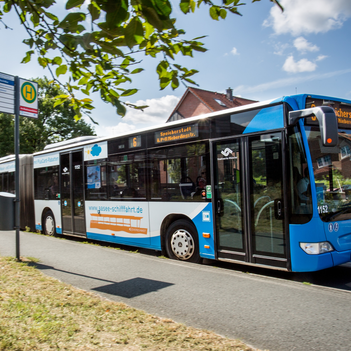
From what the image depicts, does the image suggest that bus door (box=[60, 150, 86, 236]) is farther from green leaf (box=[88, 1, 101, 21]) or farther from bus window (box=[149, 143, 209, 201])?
green leaf (box=[88, 1, 101, 21])

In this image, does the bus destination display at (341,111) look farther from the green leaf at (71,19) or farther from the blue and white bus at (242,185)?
the green leaf at (71,19)

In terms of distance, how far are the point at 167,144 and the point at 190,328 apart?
14.9 ft

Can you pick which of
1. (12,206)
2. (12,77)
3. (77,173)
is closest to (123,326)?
(12,206)

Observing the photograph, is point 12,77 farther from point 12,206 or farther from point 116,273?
point 116,273

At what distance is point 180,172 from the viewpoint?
7.38 m

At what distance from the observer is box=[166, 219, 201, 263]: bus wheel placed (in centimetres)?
721

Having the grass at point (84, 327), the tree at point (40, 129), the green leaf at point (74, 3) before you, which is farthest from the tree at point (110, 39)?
the tree at point (40, 129)

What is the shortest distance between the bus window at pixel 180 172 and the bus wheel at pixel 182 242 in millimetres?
558

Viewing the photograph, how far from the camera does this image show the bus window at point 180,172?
275 inches

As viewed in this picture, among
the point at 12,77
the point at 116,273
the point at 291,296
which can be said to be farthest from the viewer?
the point at 12,77

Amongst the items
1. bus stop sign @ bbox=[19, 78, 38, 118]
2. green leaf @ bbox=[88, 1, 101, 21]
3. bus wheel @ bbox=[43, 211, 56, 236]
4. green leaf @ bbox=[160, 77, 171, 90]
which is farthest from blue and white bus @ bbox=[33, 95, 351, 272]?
green leaf @ bbox=[88, 1, 101, 21]

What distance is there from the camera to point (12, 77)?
7117mm

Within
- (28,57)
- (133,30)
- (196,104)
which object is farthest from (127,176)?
(196,104)

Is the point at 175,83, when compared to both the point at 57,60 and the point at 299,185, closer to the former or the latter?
the point at 57,60
